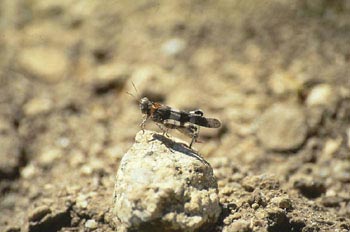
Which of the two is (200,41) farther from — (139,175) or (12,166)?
(139,175)

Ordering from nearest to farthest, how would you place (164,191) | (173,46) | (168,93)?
1. (164,191)
2. (168,93)
3. (173,46)

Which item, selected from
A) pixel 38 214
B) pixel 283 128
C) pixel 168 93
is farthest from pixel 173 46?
pixel 38 214

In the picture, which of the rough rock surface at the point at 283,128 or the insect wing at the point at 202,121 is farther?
the rough rock surface at the point at 283,128

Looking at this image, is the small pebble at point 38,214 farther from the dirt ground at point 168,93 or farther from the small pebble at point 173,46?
the small pebble at point 173,46

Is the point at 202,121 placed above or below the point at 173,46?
below

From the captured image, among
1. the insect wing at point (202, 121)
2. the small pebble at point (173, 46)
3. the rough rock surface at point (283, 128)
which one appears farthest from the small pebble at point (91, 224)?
the small pebble at point (173, 46)

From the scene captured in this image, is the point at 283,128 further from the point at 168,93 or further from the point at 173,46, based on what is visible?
the point at 173,46

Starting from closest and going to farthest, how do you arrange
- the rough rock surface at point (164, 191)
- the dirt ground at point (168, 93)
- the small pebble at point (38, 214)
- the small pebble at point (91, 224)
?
the rough rock surface at point (164, 191) < the small pebble at point (91, 224) < the small pebble at point (38, 214) < the dirt ground at point (168, 93)

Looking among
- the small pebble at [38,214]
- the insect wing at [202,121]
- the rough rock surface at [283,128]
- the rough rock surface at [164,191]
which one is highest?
the rough rock surface at [283,128]
